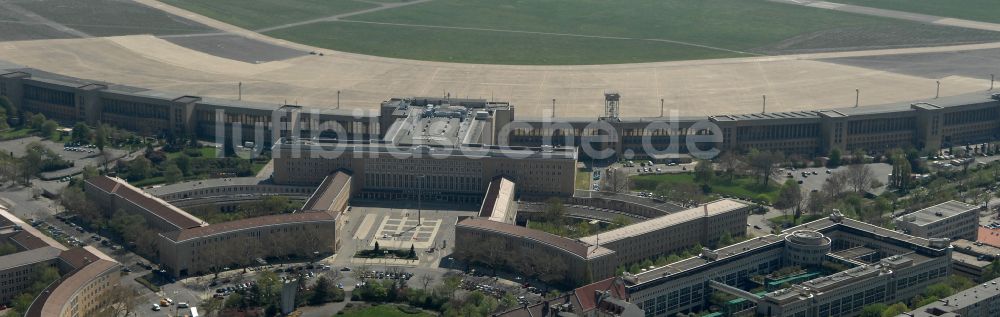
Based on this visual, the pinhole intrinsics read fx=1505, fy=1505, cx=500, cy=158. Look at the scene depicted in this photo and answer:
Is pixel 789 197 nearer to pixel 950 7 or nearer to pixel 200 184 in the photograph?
pixel 200 184

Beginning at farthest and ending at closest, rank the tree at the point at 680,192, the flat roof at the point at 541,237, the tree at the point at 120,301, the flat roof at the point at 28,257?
the tree at the point at 680,192
the flat roof at the point at 541,237
the flat roof at the point at 28,257
the tree at the point at 120,301

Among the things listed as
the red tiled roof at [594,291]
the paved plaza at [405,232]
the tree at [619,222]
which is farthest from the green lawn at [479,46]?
the red tiled roof at [594,291]

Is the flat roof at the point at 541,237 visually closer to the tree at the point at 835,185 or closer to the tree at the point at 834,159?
the tree at the point at 835,185

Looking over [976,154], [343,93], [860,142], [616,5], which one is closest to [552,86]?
[343,93]

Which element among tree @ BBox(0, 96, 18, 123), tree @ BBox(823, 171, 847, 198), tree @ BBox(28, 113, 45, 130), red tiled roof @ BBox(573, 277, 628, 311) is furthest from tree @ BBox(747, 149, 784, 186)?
tree @ BBox(0, 96, 18, 123)

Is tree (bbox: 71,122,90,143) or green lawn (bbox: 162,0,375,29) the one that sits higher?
green lawn (bbox: 162,0,375,29)

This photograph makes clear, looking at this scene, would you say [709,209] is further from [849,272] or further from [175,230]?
[175,230]

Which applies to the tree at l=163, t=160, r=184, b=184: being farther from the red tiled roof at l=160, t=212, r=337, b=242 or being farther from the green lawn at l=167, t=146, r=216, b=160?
the red tiled roof at l=160, t=212, r=337, b=242
